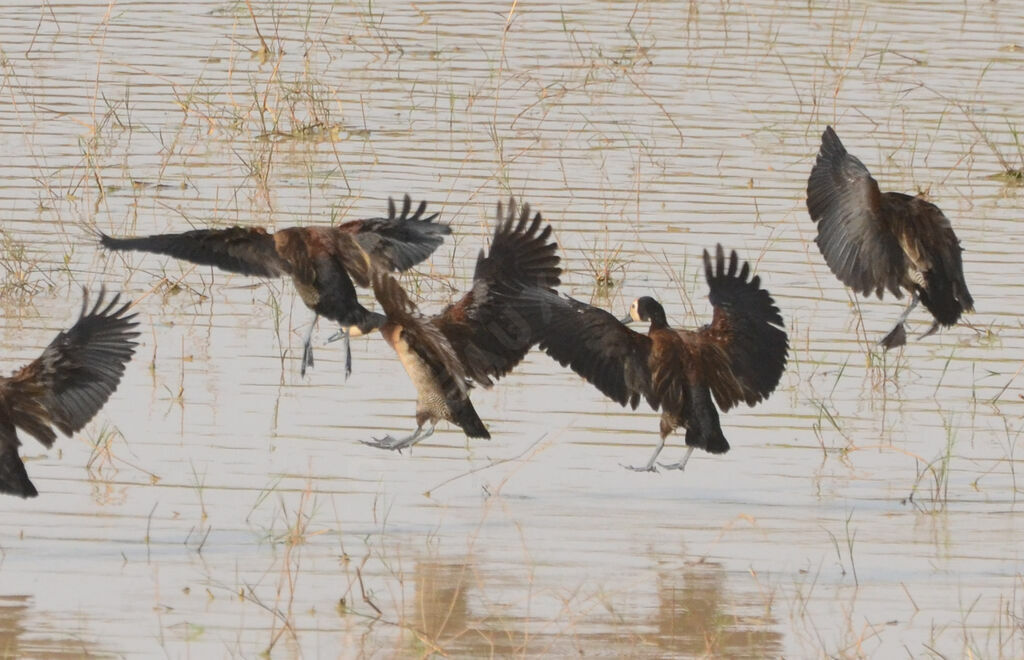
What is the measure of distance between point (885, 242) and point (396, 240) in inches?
81.6

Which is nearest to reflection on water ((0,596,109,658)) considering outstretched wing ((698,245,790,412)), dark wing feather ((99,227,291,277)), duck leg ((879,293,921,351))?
dark wing feather ((99,227,291,277))

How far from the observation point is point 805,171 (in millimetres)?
12516

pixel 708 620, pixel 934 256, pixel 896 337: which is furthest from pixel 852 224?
pixel 708 620

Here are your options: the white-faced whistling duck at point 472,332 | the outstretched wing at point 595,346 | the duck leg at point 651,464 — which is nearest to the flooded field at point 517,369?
the duck leg at point 651,464

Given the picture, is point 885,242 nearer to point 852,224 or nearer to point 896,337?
point 852,224

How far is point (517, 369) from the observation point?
941 centimetres

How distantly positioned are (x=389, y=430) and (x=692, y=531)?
1448 millimetres

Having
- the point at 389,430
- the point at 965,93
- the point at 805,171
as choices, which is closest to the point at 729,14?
the point at 965,93

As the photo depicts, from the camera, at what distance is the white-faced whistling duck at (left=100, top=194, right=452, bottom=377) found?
8250 millimetres

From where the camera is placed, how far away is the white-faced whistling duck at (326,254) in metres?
8.25

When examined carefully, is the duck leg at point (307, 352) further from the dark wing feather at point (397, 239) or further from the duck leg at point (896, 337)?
the duck leg at point (896, 337)

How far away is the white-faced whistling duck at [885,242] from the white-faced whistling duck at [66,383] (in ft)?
10.5

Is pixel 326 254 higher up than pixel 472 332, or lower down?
higher up

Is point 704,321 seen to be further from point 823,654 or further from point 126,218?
point 823,654
